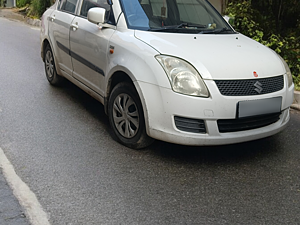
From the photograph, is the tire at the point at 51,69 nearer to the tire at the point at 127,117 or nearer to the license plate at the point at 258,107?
the tire at the point at 127,117

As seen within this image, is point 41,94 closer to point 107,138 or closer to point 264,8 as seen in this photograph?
point 107,138

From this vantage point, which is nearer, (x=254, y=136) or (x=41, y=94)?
(x=254, y=136)

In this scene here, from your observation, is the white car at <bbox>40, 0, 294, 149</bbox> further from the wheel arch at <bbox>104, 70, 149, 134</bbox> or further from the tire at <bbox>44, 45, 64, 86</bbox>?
the tire at <bbox>44, 45, 64, 86</bbox>

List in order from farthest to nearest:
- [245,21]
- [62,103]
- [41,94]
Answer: [245,21] → [41,94] → [62,103]

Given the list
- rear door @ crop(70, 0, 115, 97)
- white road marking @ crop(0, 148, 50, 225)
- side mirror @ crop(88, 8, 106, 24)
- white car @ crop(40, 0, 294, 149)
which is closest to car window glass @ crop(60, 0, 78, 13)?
rear door @ crop(70, 0, 115, 97)

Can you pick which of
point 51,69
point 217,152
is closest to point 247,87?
point 217,152

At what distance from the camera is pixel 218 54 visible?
3783 mm

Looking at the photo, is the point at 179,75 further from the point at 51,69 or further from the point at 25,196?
the point at 51,69

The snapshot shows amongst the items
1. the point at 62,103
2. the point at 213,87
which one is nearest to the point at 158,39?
the point at 213,87

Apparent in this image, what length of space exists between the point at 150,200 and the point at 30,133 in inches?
77.2

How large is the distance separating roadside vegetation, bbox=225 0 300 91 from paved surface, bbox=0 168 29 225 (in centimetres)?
506

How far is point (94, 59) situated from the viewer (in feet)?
15.1

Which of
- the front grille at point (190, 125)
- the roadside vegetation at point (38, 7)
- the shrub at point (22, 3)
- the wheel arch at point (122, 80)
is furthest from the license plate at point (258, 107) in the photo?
the shrub at point (22, 3)

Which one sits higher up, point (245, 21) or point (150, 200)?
point (245, 21)
